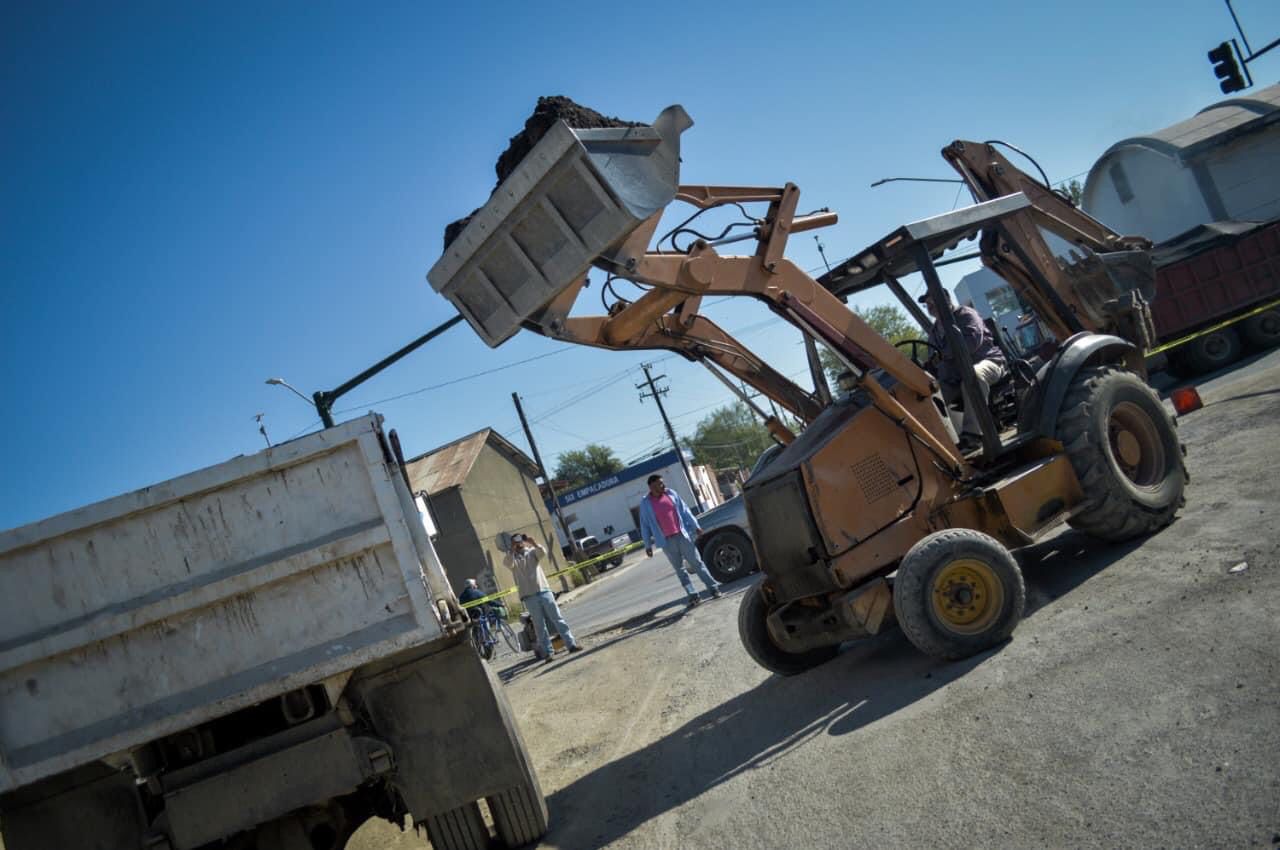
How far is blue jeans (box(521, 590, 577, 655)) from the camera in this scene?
11680mm

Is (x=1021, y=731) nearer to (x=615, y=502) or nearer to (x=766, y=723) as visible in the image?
(x=766, y=723)

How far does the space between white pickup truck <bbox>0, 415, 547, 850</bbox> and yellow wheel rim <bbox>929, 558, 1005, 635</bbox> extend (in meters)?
2.83

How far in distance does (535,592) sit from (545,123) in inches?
302

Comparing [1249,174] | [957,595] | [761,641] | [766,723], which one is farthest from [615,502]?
[957,595]

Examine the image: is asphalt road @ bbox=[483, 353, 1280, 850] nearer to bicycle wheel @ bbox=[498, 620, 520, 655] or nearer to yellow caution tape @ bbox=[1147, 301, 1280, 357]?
bicycle wheel @ bbox=[498, 620, 520, 655]

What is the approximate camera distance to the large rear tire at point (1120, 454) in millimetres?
6293

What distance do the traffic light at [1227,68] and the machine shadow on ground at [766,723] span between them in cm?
1543

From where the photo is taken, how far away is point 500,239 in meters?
5.29

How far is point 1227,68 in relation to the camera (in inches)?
677

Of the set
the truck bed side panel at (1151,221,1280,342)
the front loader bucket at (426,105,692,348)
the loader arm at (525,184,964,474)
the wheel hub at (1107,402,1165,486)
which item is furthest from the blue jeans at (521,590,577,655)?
the truck bed side panel at (1151,221,1280,342)

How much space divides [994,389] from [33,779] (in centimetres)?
696

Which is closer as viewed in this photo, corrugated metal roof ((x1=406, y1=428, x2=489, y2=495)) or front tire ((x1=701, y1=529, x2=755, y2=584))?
front tire ((x1=701, y1=529, x2=755, y2=584))

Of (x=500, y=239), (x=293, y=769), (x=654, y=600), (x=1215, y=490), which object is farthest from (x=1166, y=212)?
(x=293, y=769)

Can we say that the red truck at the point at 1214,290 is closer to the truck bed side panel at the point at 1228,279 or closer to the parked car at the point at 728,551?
the truck bed side panel at the point at 1228,279
